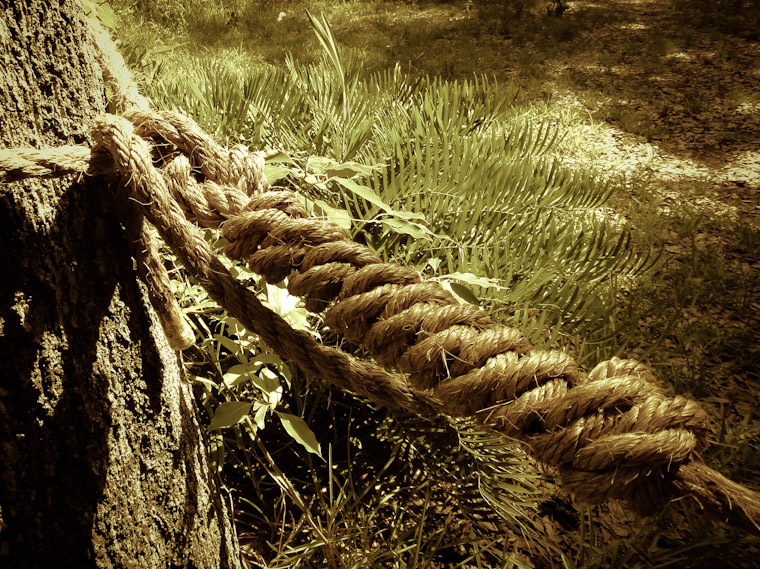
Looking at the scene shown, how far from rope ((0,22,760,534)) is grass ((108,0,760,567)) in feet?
1.44

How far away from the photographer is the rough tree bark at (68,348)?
1.33 ft

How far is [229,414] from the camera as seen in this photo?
0.61 m

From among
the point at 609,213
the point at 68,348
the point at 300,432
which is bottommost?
the point at 609,213

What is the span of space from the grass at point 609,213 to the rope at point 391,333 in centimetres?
44

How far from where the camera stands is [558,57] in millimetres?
3443

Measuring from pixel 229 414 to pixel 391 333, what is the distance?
34 centimetres

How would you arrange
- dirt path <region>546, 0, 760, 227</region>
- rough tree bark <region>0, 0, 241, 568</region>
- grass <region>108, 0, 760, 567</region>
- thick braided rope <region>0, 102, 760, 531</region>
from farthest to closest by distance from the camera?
dirt path <region>546, 0, 760, 227</region>, grass <region>108, 0, 760, 567</region>, rough tree bark <region>0, 0, 241, 568</region>, thick braided rope <region>0, 102, 760, 531</region>

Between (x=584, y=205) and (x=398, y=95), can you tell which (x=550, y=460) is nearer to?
(x=584, y=205)

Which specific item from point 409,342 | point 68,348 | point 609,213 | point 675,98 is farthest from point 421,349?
point 675,98

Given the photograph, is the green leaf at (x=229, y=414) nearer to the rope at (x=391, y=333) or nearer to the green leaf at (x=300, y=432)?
the green leaf at (x=300, y=432)

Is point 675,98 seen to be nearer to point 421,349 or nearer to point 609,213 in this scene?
point 609,213

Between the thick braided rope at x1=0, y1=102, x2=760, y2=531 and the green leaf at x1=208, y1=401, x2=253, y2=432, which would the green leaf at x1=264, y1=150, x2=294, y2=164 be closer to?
the thick braided rope at x1=0, y1=102, x2=760, y2=531

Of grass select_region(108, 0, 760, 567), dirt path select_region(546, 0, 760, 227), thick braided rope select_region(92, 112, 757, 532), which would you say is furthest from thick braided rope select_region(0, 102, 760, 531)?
dirt path select_region(546, 0, 760, 227)

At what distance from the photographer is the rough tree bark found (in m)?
0.41
